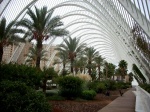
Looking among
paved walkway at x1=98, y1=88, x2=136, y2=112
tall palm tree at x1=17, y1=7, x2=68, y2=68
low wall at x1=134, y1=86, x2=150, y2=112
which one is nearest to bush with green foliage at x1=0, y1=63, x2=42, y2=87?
paved walkway at x1=98, y1=88, x2=136, y2=112

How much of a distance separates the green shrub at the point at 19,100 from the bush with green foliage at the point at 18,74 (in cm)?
217

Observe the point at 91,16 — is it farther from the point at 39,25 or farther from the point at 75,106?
the point at 75,106

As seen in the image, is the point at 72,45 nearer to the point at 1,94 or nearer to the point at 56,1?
the point at 56,1

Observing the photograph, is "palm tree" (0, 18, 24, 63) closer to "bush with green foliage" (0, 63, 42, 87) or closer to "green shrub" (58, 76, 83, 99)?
"green shrub" (58, 76, 83, 99)

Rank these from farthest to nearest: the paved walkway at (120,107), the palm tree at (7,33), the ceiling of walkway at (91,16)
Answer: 1. the palm tree at (7,33)
2. the ceiling of walkway at (91,16)
3. the paved walkway at (120,107)

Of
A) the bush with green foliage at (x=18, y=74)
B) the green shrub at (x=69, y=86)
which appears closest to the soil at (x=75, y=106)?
the bush with green foliage at (x=18, y=74)

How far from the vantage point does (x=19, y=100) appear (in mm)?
8883

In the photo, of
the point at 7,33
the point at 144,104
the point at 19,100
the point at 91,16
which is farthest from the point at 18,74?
the point at 91,16

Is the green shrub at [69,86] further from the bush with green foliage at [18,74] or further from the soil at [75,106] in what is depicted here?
the bush with green foliage at [18,74]

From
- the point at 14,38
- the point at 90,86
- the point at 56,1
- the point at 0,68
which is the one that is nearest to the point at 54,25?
the point at 14,38

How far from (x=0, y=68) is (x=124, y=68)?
215 feet

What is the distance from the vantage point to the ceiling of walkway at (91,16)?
78.8 feet

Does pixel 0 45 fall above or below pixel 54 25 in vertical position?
below

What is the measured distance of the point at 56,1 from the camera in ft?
132
